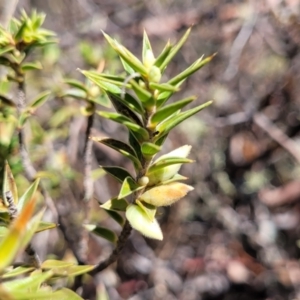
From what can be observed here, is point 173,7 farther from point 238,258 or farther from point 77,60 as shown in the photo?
point 238,258

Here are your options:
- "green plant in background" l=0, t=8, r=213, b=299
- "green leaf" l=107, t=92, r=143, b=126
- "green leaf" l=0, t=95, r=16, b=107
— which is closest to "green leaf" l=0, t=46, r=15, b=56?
"green plant in background" l=0, t=8, r=213, b=299

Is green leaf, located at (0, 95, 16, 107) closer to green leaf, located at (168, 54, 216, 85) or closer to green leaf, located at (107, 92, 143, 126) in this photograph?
green leaf, located at (107, 92, 143, 126)

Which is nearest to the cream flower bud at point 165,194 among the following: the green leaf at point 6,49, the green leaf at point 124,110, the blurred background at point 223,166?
the green leaf at point 124,110

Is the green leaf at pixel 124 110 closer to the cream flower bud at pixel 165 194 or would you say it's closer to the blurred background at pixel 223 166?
the cream flower bud at pixel 165 194

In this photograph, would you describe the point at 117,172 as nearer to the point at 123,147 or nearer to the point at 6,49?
the point at 123,147

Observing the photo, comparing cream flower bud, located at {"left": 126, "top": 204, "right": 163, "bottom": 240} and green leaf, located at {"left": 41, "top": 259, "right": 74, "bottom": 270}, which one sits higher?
cream flower bud, located at {"left": 126, "top": 204, "right": 163, "bottom": 240}

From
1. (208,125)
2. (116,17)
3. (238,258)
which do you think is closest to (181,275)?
(238,258)

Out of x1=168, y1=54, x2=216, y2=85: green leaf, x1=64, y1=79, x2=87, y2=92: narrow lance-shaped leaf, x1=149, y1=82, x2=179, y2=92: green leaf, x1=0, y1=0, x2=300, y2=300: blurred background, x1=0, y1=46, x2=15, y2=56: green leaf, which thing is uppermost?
x1=0, y1=46, x2=15, y2=56: green leaf
